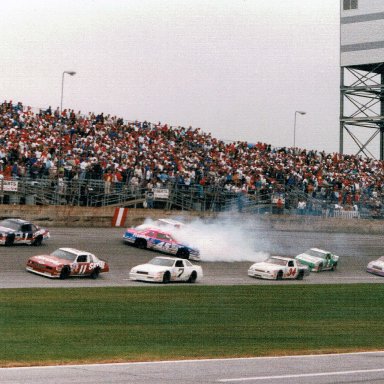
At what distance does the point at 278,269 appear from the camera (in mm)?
36969

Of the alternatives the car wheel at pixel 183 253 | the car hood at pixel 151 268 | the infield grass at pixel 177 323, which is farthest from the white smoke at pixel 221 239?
the infield grass at pixel 177 323

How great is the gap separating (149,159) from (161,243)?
6.93 metres

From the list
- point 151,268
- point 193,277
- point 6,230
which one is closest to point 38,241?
point 6,230

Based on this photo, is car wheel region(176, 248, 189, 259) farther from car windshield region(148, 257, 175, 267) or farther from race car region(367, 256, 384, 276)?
race car region(367, 256, 384, 276)

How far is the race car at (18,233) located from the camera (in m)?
34.6

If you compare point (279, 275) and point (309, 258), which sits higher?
point (309, 258)

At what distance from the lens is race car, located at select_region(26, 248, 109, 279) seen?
30.3 m

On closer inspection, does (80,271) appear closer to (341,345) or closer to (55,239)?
(55,239)

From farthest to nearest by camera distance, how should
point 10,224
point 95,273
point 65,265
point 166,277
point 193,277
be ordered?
point 10,224, point 193,277, point 166,277, point 95,273, point 65,265

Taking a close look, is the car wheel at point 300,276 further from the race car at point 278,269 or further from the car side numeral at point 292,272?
the car side numeral at point 292,272

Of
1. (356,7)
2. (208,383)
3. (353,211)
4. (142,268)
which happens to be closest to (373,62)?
(356,7)

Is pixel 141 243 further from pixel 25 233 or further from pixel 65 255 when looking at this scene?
pixel 65 255

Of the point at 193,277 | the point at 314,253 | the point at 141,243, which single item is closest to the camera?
the point at 193,277

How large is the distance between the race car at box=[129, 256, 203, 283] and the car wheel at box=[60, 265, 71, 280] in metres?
2.42
